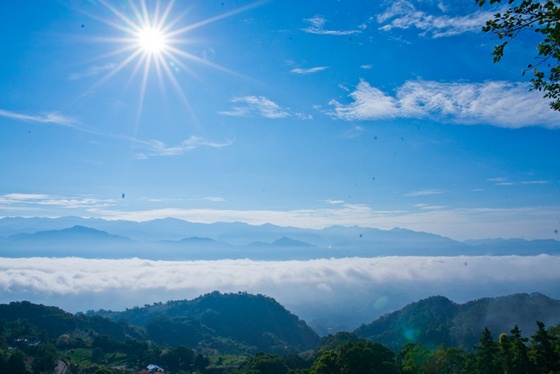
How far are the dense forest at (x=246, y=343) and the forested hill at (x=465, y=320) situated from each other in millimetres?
432

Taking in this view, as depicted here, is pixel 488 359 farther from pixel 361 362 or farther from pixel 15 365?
pixel 15 365

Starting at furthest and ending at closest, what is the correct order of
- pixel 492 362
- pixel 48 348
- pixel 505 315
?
pixel 505 315, pixel 48 348, pixel 492 362

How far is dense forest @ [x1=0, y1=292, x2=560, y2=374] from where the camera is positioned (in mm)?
24144

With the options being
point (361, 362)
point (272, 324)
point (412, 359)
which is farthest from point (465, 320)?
point (361, 362)

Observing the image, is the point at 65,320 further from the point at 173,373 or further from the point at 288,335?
the point at 288,335

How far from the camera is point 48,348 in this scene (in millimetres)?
51969

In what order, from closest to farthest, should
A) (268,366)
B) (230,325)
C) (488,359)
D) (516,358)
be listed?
(516,358)
(488,359)
(268,366)
(230,325)

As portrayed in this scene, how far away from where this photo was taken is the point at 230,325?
115 meters

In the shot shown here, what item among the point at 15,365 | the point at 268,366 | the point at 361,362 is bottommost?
the point at 268,366

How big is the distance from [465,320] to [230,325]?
70017 millimetres

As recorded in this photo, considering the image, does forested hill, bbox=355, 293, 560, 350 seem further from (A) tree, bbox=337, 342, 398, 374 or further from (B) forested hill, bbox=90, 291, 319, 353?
(A) tree, bbox=337, 342, 398, 374

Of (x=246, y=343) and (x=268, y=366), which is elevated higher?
(x=268, y=366)

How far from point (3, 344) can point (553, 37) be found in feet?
247

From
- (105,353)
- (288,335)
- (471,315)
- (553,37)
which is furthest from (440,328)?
(553,37)
